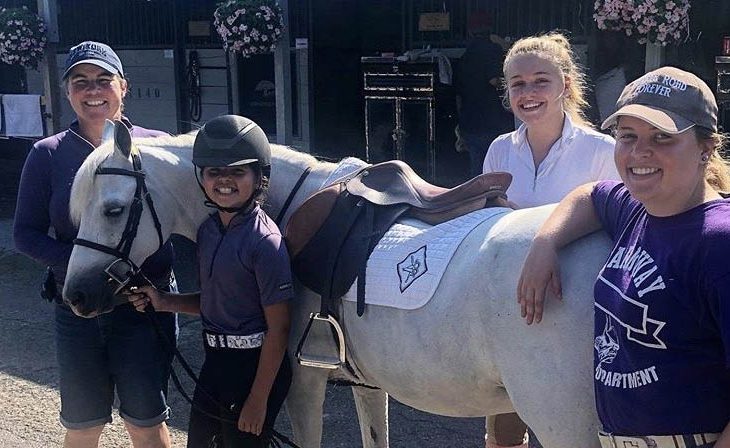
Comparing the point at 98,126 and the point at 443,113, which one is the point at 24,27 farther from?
the point at 98,126

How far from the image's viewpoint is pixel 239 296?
7.50ft

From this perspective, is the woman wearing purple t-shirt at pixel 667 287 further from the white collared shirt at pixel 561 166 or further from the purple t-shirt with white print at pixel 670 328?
the white collared shirt at pixel 561 166

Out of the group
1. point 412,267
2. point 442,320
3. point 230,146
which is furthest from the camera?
point 230,146

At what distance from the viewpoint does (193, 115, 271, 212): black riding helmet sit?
7.40 ft

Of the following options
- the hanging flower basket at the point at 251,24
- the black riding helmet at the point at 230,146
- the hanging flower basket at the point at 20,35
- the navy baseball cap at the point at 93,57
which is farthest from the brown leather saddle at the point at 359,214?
the hanging flower basket at the point at 20,35

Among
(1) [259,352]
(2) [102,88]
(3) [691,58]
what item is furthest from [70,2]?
(1) [259,352]

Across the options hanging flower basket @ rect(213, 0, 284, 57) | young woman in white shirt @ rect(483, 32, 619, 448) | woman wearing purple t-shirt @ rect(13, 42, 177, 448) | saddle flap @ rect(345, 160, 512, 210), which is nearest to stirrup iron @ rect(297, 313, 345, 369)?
saddle flap @ rect(345, 160, 512, 210)

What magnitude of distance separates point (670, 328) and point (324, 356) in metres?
1.19

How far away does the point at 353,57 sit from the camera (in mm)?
10227

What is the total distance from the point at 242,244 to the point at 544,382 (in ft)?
3.40

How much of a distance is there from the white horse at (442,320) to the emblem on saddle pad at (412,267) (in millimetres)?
81

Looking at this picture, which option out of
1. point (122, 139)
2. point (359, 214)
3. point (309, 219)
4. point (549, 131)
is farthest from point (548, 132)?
point (122, 139)

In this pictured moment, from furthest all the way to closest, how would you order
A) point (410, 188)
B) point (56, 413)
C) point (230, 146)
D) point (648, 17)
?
point (648, 17), point (56, 413), point (410, 188), point (230, 146)

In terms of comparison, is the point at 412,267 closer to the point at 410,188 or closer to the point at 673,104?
the point at 410,188
